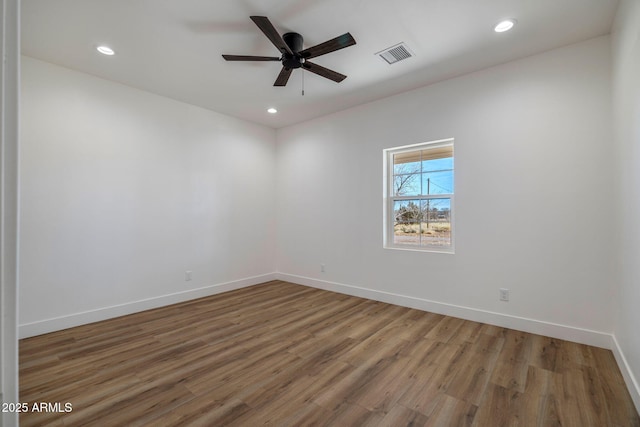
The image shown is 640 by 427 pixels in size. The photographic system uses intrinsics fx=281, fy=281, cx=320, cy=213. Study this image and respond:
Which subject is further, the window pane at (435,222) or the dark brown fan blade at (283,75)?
the window pane at (435,222)

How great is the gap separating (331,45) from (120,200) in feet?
10.1

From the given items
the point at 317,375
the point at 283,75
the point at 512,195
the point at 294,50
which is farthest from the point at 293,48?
the point at 317,375

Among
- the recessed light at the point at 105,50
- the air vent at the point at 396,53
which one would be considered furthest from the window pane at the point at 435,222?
the recessed light at the point at 105,50

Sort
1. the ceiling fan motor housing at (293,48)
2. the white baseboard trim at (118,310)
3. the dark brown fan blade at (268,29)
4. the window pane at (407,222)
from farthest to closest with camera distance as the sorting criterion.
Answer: the window pane at (407,222), the white baseboard trim at (118,310), the ceiling fan motor housing at (293,48), the dark brown fan blade at (268,29)

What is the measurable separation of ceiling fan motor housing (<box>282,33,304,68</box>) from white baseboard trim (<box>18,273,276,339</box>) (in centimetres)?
338

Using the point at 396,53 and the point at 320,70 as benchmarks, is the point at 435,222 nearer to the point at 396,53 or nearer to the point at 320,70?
the point at 396,53

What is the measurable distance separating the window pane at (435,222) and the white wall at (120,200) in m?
2.92

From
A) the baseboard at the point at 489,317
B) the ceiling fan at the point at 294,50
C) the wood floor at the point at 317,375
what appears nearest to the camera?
the wood floor at the point at 317,375

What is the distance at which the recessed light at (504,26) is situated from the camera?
7.85ft

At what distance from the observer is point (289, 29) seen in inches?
98.0

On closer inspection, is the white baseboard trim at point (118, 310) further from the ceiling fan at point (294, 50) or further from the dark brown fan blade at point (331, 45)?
the dark brown fan blade at point (331, 45)

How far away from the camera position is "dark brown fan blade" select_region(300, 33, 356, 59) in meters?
2.18
